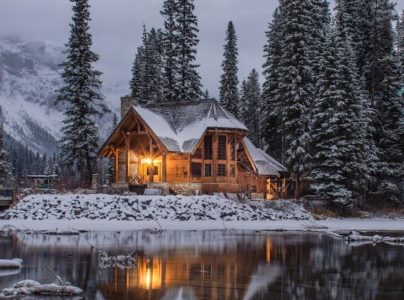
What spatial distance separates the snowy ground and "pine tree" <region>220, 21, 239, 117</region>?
24694 millimetres

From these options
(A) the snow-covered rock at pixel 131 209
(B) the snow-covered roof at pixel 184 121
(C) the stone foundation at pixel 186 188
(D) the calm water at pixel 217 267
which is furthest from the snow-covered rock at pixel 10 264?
(C) the stone foundation at pixel 186 188

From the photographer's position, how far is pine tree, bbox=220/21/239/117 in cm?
6756

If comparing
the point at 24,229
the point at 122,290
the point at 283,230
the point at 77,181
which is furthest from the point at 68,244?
the point at 77,181

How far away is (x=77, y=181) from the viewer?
53906 mm

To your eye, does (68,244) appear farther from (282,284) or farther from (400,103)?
(400,103)

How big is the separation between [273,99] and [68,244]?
35.0 m

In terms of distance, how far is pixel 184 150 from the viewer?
48281mm

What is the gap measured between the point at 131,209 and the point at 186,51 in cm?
2636

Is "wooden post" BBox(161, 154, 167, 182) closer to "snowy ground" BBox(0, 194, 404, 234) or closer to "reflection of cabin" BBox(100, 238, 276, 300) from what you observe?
"snowy ground" BBox(0, 194, 404, 234)

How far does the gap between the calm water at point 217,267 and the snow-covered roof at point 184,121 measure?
17625 mm

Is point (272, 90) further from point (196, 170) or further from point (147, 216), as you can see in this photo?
point (147, 216)

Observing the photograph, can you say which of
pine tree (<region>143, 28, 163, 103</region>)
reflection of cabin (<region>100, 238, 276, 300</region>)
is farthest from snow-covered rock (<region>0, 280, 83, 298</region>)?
pine tree (<region>143, 28, 163, 103</region>)

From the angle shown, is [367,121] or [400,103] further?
[400,103]

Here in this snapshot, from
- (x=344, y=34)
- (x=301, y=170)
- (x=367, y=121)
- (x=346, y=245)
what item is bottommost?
(x=346, y=245)
